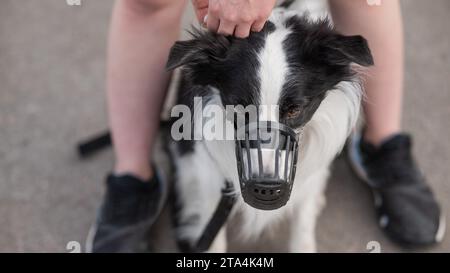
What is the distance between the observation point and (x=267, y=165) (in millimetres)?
1488

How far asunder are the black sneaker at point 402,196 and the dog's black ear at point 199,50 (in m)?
0.93

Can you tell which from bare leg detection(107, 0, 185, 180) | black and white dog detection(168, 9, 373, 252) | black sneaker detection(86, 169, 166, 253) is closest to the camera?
black and white dog detection(168, 9, 373, 252)

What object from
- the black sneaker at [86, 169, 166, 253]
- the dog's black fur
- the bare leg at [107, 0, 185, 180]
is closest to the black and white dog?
the dog's black fur

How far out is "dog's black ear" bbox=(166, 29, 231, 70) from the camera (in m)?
1.52

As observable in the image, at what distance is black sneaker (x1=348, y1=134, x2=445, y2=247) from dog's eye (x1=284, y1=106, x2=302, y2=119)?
77 centimetres

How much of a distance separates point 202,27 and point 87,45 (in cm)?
136

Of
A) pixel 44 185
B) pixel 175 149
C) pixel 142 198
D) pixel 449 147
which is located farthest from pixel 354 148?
pixel 44 185

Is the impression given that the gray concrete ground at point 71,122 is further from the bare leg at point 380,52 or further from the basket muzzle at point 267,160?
the basket muzzle at point 267,160

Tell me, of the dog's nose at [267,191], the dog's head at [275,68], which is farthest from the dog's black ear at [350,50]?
the dog's nose at [267,191]

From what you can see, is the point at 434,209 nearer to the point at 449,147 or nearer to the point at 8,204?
the point at 449,147

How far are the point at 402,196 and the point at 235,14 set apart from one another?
1146 millimetres

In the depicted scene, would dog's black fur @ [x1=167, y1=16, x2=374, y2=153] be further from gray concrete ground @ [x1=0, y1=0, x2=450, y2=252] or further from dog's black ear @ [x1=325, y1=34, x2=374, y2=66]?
gray concrete ground @ [x1=0, y1=0, x2=450, y2=252]

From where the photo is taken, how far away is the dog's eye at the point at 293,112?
154 cm

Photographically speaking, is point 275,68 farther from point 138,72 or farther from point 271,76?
point 138,72
